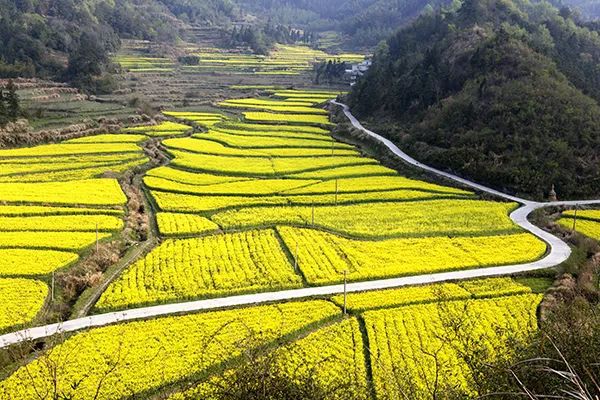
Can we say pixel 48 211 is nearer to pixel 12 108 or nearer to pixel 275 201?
pixel 275 201

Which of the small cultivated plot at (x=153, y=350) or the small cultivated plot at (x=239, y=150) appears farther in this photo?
the small cultivated plot at (x=239, y=150)

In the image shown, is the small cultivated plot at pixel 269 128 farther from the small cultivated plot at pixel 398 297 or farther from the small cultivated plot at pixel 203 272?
the small cultivated plot at pixel 398 297

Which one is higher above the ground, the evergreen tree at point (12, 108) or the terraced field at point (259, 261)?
the evergreen tree at point (12, 108)

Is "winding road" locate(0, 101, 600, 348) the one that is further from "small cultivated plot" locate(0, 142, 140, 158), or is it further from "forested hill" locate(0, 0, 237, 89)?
"forested hill" locate(0, 0, 237, 89)

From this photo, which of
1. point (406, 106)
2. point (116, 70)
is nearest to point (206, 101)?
point (116, 70)

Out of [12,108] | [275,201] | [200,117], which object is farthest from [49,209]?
[200,117]

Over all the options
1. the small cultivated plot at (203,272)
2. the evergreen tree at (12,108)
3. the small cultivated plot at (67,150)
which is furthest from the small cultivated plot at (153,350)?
the evergreen tree at (12,108)

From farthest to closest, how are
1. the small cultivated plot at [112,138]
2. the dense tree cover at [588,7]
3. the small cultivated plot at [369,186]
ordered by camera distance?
the dense tree cover at [588,7] < the small cultivated plot at [112,138] < the small cultivated plot at [369,186]
